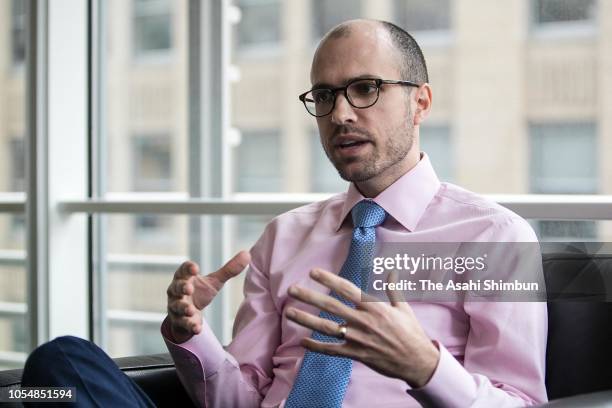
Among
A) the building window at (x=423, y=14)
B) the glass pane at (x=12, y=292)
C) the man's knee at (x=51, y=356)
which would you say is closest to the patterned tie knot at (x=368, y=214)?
the man's knee at (x=51, y=356)

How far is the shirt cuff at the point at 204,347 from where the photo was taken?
1.52 m

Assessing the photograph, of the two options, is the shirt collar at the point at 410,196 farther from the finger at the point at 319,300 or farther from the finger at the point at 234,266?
the finger at the point at 319,300

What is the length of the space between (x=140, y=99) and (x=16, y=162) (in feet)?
2.97

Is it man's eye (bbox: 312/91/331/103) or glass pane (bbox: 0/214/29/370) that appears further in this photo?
glass pane (bbox: 0/214/29/370)

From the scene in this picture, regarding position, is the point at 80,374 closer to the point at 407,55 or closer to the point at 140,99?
the point at 407,55

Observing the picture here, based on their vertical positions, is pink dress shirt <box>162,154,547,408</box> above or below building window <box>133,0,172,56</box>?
below

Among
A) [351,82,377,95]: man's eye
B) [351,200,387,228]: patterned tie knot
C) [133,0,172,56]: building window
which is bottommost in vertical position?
[351,200,387,228]: patterned tie knot

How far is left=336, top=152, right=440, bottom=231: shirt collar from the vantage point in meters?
1.61

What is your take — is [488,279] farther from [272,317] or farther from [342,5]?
[342,5]

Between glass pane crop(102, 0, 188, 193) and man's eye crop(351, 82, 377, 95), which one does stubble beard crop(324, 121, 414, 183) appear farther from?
glass pane crop(102, 0, 188, 193)

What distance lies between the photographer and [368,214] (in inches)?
63.5

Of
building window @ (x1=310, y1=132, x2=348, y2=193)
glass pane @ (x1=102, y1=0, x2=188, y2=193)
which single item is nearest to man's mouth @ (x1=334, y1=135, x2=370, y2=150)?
building window @ (x1=310, y1=132, x2=348, y2=193)

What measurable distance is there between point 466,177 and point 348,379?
132cm

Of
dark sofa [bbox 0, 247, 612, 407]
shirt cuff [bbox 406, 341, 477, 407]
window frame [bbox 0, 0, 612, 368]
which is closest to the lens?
shirt cuff [bbox 406, 341, 477, 407]
